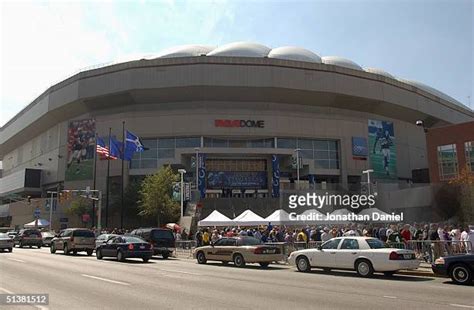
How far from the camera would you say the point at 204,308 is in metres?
9.30

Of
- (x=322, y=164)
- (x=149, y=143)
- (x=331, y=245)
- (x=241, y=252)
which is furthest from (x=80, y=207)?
(x=331, y=245)

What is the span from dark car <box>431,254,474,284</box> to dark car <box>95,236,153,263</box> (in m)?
14.0

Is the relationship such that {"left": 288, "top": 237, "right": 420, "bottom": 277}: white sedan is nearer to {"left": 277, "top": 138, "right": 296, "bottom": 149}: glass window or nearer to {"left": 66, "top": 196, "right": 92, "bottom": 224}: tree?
{"left": 66, "top": 196, "right": 92, "bottom": 224}: tree

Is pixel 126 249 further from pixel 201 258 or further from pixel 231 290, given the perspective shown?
pixel 231 290

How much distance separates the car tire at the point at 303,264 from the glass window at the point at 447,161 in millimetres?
44350

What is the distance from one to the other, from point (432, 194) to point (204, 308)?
44.6 m

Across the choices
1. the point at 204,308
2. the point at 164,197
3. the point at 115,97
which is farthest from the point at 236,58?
the point at 204,308

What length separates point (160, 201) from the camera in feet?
172

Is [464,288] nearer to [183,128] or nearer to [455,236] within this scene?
[455,236]

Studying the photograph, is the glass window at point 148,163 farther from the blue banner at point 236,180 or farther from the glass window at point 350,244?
the glass window at point 350,244

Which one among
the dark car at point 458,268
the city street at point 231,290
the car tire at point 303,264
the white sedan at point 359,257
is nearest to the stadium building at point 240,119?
the car tire at point 303,264

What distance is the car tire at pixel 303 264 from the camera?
18.2m

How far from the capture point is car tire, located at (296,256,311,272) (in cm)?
1817

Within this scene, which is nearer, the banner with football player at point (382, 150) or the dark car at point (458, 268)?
the dark car at point (458, 268)
